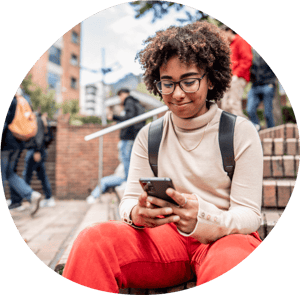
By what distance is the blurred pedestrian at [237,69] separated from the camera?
3.70ft

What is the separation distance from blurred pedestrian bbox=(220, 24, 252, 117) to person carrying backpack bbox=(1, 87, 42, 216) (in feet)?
3.35

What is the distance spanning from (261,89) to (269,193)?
534 millimetres

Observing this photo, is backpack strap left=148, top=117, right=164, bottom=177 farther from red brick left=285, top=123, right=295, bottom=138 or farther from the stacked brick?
red brick left=285, top=123, right=295, bottom=138

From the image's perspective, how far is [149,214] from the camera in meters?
0.77

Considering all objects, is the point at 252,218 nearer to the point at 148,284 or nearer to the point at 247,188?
the point at 247,188

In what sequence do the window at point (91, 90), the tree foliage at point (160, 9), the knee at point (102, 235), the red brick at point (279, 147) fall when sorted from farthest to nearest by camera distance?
the window at point (91, 90) < the red brick at point (279, 147) < the tree foliage at point (160, 9) < the knee at point (102, 235)

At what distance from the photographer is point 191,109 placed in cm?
88

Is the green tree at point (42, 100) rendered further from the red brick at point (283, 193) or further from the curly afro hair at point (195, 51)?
the red brick at point (283, 193)

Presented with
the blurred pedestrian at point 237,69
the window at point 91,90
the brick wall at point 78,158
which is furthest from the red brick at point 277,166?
the window at point 91,90

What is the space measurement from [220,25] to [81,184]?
1140 mm

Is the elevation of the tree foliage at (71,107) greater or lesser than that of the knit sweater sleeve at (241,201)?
greater

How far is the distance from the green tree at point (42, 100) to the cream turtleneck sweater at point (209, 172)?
79 cm

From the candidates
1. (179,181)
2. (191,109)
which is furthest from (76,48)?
(179,181)

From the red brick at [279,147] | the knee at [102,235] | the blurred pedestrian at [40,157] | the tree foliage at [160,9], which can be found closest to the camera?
the knee at [102,235]
